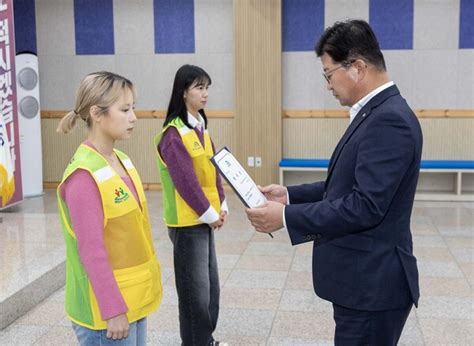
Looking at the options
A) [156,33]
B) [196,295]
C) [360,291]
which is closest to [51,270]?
[196,295]

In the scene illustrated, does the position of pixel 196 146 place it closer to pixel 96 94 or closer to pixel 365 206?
pixel 96 94

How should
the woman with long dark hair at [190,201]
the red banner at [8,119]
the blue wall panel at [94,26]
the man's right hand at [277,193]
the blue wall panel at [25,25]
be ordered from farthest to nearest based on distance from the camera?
1. the blue wall panel at [25,25]
2. the blue wall panel at [94,26]
3. the red banner at [8,119]
4. the woman with long dark hair at [190,201]
5. the man's right hand at [277,193]

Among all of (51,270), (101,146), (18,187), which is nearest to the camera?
(101,146)

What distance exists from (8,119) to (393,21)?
4792 mm

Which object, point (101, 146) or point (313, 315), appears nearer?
point (101, 146)

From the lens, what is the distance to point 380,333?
210 cm

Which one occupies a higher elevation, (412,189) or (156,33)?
(156,33)

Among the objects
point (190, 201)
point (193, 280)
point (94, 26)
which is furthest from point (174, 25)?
point (193, 280)

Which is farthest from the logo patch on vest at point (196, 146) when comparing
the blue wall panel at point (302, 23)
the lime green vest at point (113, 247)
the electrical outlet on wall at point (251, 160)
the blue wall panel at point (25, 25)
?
the blue wall panel at point (25, 25)

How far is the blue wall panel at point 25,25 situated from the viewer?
888cm

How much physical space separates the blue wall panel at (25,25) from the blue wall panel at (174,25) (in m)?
1.75

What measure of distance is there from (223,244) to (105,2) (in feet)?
14.3

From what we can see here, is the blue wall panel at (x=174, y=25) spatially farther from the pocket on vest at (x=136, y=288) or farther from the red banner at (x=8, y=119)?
the pocket on vest at (x=136, y=288)

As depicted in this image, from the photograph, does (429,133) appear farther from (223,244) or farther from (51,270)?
(51,270)
